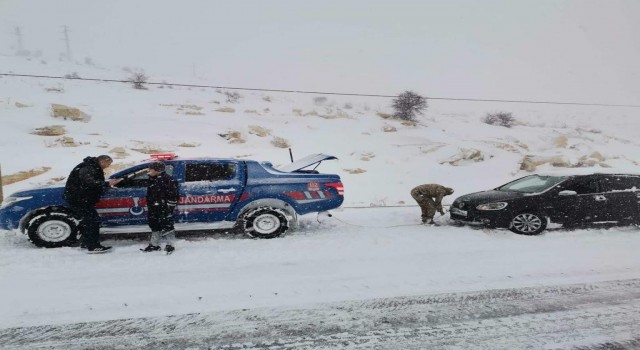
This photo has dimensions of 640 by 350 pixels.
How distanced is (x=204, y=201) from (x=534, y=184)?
22.1ft

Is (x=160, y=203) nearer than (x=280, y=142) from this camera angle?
Yes

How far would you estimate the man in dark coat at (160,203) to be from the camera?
19.0 feet

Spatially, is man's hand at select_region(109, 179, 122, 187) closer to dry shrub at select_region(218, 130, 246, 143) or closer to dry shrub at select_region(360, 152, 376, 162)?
dry shrub at select_region(218, 130, 246, 143)

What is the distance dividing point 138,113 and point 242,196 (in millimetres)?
15226

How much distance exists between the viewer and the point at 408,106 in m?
24.1

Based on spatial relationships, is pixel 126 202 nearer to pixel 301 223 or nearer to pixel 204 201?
pixel 204 201

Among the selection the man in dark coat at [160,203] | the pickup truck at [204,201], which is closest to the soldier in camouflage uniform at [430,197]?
the pickup truck at [204,201]

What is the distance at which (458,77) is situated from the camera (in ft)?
150

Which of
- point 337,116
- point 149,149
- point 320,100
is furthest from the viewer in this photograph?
point 320,100

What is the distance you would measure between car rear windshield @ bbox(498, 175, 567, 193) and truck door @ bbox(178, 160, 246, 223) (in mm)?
5776

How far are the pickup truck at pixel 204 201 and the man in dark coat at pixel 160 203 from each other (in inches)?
18.5

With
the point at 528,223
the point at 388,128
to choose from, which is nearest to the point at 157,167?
the point at 528,223

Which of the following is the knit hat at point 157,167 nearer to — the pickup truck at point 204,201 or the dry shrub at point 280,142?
the pickup truck at point 204,201

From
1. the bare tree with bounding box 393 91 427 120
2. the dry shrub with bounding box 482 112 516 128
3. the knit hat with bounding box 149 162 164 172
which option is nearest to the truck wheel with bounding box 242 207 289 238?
the knit hat with bounding box 149 162 164 172
